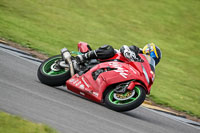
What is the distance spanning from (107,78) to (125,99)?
1.60 ft

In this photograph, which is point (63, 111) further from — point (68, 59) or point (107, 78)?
point (68, 59)

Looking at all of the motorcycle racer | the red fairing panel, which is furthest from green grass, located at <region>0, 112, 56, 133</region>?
the motorcycle racer

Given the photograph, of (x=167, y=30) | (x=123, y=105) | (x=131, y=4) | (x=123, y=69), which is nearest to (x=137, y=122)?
(x=123, y=105)

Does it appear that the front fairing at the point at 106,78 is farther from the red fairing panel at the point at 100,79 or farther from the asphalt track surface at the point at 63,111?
the asphalt track surface at the point at 63,111

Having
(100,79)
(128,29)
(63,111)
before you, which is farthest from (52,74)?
(128,29)

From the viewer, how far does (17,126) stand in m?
3.85

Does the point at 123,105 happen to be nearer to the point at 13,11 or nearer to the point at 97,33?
the point at 97,33

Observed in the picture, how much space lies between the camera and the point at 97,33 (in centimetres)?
1336

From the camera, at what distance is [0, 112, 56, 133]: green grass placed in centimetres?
372

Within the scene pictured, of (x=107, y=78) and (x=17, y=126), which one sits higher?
(x=17, y=126)

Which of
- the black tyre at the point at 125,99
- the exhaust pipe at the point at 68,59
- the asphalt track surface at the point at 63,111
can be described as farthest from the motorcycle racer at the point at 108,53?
the asphalt track surface at the point at 63,111

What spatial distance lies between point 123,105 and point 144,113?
1177 mm

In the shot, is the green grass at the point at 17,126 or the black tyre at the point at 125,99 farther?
the black tyre at the point at 125,99

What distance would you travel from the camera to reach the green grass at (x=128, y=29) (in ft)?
34.2
